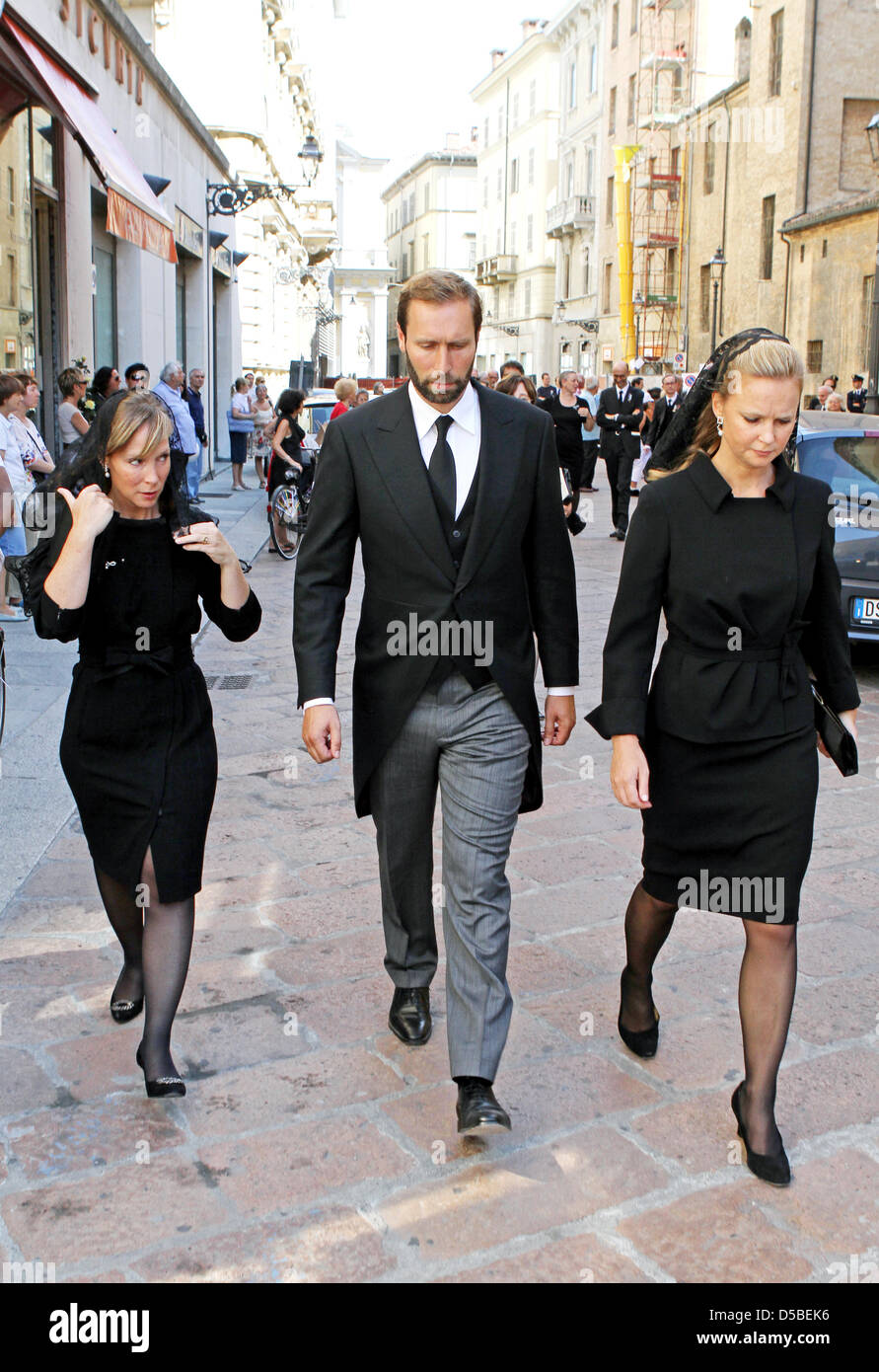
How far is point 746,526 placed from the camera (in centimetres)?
320

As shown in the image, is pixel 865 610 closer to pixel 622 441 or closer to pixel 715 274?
pixel 622 441

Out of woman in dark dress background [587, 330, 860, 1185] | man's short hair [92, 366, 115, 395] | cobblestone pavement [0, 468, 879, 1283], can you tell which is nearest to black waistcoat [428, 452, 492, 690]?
woman in dark dress background [587, 330, 860, 1185]

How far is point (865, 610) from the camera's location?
8.88m

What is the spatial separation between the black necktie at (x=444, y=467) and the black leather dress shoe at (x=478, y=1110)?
1.36 m

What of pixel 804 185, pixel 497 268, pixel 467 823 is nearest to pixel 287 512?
pixel 467 823

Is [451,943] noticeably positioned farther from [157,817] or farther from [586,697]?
[586,697]

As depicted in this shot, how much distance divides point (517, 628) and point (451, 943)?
79 cm

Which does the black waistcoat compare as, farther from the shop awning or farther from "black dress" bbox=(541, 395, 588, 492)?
the shop awning

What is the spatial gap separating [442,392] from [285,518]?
1219 cm

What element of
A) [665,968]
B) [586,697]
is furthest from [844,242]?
[665,968]

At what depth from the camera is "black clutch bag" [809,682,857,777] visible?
10.6 ft

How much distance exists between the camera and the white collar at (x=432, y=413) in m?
3.40

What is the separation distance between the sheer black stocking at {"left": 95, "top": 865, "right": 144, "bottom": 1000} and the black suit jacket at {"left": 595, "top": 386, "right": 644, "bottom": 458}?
13640 millimetres

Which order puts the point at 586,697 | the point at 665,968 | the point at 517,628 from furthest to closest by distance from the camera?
the point at 586,697 < the point at 665,968 < the point at 517,628
